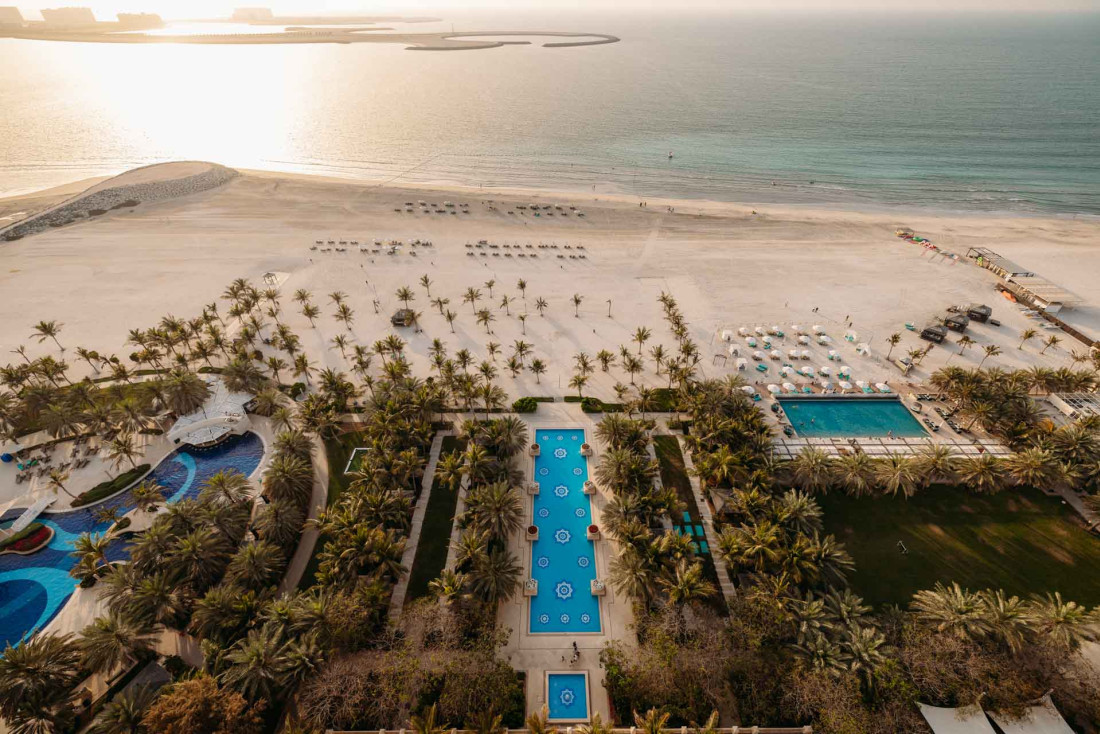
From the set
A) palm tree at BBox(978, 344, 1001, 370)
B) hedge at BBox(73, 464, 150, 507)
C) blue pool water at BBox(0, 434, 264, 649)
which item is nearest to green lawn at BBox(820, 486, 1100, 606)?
palm tree at BBox(978, 344, 1001, 370)

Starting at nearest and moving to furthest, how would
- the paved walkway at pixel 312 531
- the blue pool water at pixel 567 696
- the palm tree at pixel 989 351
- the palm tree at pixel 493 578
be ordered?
the blue pool water at pixel 567 696, the palm tree at pixel 493 578, the paved walkway at pixel 312 531, the palm tree at pixel 989 351

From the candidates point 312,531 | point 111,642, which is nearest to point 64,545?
point 111,642

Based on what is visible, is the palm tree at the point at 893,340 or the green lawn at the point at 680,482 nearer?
the green lawn at the point at 680,482

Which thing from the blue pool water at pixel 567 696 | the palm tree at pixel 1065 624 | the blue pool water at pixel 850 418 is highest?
the palm tree at pixel 1065 624

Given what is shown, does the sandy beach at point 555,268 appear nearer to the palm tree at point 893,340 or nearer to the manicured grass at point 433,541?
the palm tree at point 893,340

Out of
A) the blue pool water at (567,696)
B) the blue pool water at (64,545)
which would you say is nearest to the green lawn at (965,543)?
the blue pool water at (567,696)

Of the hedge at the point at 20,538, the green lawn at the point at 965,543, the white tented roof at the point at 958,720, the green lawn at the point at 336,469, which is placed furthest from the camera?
the hedge at the point at 20,538
